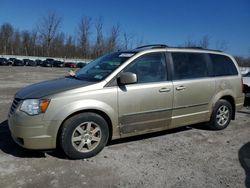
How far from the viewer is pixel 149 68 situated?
16.0 ft

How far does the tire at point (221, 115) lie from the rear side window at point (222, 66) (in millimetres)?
632

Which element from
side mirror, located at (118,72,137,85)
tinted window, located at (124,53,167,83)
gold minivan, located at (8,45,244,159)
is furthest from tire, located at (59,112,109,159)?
tinted window, located at (124,53,167,83)

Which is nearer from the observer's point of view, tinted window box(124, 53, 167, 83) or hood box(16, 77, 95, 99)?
hood box(16, 77, 95, 99)

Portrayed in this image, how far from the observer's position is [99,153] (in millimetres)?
4504

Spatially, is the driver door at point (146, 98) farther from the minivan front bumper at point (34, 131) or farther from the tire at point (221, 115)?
the tire at point (221, 115)

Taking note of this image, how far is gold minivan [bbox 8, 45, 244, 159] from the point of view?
399 cm

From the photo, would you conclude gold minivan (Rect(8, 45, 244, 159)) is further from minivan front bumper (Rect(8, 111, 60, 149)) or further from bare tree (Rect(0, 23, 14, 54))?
bare tree (Rect(0, 23, 14, 54))

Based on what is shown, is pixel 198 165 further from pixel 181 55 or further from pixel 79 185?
pixel 181 55

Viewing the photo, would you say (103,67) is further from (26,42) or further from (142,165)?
(26,42)

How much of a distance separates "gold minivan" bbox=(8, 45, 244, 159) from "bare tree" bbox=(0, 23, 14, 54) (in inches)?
3401

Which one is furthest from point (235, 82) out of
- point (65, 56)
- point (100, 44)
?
point (65, 56)

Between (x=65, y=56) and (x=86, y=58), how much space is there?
34.0ft

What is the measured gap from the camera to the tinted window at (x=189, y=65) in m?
5.20

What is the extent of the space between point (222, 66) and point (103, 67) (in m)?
2.81
